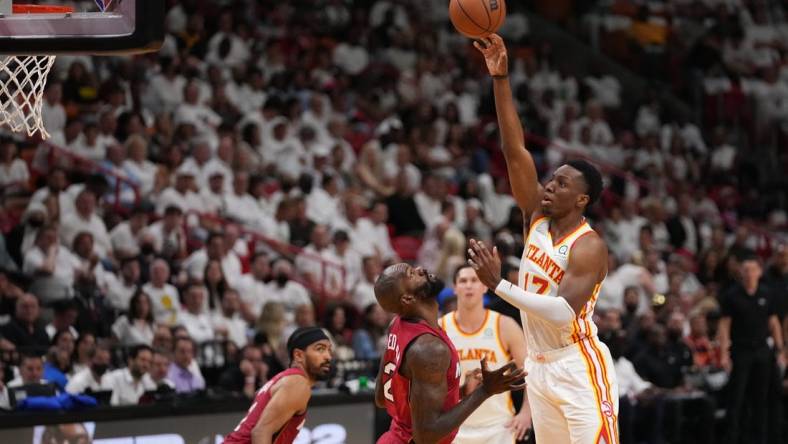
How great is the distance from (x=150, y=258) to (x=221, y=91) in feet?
11.8

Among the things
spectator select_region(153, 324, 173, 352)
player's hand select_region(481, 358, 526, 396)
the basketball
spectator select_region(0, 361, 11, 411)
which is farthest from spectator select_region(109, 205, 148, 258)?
player's hand select_region(481, 358, 526, 396)

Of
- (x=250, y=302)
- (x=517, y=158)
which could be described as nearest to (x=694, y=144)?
(x=250, y=302)

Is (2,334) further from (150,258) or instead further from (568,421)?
(568,421)

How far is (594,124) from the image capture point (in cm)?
1877

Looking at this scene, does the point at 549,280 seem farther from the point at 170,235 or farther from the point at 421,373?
the point at 170,235

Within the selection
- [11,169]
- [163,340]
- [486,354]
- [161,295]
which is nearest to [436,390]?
[486,354]

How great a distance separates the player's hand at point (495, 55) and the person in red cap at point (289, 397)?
1617 millimetres

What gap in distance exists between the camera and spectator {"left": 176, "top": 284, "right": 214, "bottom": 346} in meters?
11.6

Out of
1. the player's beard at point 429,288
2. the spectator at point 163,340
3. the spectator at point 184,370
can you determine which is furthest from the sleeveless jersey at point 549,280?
the spectator at point 163,340

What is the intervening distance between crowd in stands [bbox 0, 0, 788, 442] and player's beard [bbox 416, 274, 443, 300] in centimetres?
329

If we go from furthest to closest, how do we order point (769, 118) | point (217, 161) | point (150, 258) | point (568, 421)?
point (769, 118) < point (217, 161) < point (150, 258) < point (568, 421)

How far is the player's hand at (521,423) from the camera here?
829cm

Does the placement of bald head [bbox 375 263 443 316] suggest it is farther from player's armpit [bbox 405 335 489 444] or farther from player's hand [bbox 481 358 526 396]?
player's hand [bbox 481 358 526 396]

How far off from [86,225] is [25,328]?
1963mm
